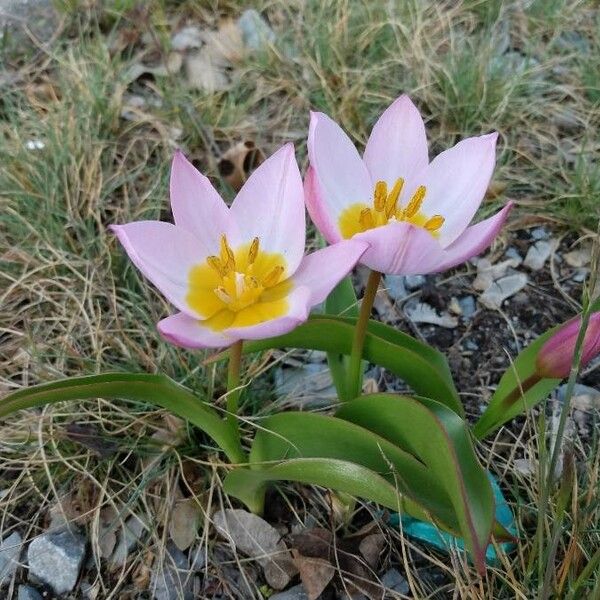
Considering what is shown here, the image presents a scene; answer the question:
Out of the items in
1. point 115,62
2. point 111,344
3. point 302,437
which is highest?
point 115,62

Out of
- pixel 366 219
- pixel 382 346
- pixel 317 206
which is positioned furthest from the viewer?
pixel 382 346

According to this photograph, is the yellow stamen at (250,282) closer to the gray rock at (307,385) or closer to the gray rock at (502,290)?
the gray rock at (307,385)

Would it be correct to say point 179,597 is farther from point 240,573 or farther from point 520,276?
point 520,276

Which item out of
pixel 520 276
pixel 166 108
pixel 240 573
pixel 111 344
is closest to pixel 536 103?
pixel 520 276

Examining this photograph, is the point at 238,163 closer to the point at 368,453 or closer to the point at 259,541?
the point at 259,541

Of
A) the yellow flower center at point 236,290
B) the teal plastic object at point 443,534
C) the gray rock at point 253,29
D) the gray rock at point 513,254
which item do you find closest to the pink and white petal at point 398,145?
the yellow flower center at point 236,290

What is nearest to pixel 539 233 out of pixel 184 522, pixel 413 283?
pixel 413 283
